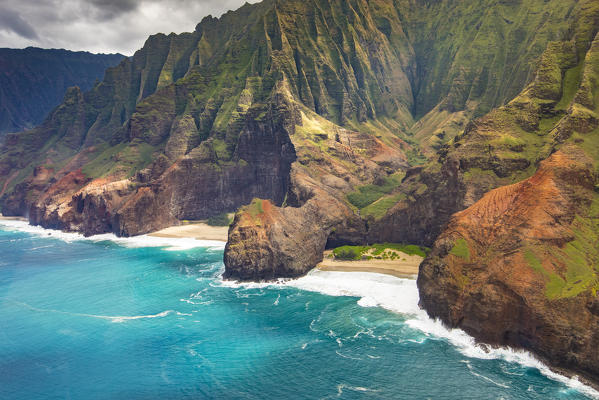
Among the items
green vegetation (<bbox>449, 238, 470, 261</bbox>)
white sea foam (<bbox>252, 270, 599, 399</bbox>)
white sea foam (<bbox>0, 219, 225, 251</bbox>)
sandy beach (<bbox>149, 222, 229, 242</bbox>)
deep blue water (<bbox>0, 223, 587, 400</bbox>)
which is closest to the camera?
deep blue water (<bbox>0, 223, 587, 400</bbox>)

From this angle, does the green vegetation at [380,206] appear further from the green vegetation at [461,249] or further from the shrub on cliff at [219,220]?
the shrub on cliff at [219,220]

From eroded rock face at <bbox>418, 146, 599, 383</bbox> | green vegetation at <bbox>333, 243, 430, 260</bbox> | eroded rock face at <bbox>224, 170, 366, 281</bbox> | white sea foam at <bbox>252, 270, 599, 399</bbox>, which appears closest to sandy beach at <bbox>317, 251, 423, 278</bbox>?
green vegetation at <bbox>333, 243, 430, 260</bbox>

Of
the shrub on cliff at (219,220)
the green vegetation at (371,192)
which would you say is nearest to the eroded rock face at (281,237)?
the green vegetation at (371,192)

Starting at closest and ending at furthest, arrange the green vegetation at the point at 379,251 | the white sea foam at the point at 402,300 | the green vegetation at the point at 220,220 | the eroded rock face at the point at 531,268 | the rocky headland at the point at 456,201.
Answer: the eroded rock face at the point at 531,268, the white sea foam at the point at 402,300, the rocky headland at the point at 456,201, the green vegetation at the point at 379,251, the green vegetation at the point at 220,220

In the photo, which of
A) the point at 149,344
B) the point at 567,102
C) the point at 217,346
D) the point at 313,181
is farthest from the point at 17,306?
the point at 567,102

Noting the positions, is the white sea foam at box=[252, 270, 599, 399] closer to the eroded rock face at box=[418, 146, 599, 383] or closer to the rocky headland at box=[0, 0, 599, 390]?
the eroded rock face at box=[418, 146, 599, 383]

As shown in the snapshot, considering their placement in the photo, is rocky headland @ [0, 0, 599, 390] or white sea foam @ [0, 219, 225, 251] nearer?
rocky headland @ [0, 0, 599, 390]
